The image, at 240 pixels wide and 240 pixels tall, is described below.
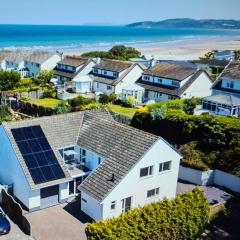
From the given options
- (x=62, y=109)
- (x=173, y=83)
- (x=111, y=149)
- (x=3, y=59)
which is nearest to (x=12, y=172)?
(x=111, y=149)

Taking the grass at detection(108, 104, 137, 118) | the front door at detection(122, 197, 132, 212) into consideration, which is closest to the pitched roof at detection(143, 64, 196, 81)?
the grass at detection(108, 104, 137, 118)

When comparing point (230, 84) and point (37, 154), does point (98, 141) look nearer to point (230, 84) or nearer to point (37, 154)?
point (37, 154)

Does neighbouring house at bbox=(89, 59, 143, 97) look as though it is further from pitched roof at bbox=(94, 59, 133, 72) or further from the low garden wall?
the low garden wall

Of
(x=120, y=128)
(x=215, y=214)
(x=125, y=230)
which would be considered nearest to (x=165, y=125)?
(x=120, y=128)

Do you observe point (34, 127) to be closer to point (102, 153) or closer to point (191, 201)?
point (102, 153)

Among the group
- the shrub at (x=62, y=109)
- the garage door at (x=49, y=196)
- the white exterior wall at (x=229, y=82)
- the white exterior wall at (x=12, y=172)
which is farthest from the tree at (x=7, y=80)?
the garage door at (x=49, y=196)

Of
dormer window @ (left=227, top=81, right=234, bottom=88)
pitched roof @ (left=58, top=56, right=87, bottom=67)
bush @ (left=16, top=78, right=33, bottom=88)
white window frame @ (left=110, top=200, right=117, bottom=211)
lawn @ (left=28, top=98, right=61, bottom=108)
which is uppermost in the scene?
dormer window @ (left=227, top=81, right=234, bottom=88)

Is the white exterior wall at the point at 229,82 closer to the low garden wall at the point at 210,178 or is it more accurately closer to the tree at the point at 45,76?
the low garden wall at the point at 210,178
